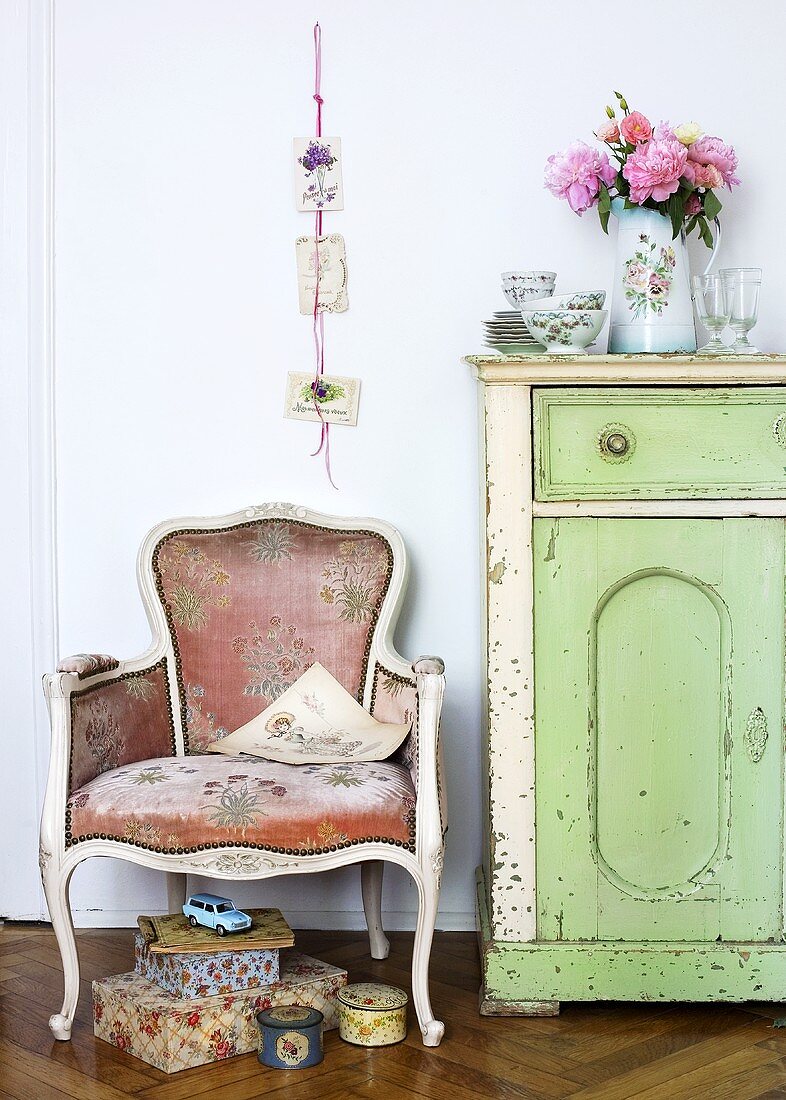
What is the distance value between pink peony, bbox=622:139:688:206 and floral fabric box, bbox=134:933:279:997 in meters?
1.55

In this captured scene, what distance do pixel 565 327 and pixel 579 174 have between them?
36 centimetres

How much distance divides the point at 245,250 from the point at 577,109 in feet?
2.55

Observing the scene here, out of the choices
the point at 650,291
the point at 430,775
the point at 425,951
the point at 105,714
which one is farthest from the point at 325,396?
the point at 425,951

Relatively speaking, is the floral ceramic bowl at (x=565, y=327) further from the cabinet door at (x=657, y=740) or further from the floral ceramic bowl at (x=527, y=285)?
the cabinet door at (x=657, y=740)

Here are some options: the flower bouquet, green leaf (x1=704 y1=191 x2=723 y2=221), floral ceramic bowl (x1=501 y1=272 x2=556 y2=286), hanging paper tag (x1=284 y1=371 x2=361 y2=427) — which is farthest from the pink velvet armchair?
green leaf (x1=704 y1=191 x2=723 y2=221)

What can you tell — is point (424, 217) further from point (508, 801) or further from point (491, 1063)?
point (491, 1063)

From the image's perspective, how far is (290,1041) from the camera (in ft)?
6.86

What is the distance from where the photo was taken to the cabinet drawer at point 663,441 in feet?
7.36

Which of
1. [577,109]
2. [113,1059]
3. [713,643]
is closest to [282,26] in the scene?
[577,109]

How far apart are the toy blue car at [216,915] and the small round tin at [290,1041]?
0.17 m

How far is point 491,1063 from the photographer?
2.11 m

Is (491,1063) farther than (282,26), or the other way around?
(282,26)

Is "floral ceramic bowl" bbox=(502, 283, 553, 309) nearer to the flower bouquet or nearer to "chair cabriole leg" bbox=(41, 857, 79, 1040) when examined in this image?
the flower bouquet

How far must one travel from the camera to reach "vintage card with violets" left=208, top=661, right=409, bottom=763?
239cm
